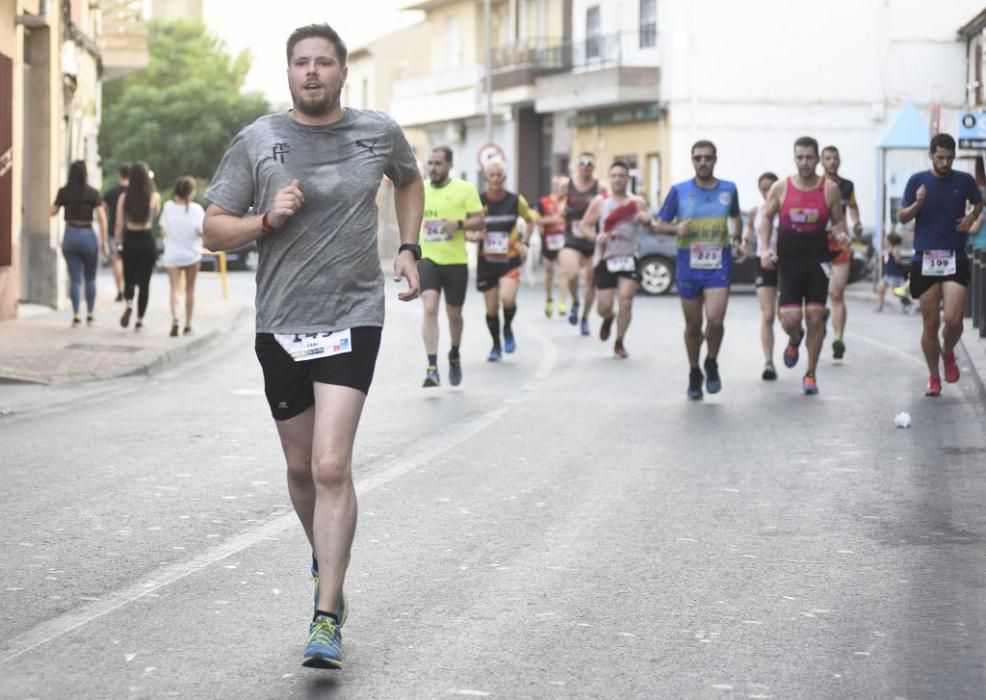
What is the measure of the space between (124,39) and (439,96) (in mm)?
20842

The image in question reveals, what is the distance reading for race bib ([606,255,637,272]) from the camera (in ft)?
63.0

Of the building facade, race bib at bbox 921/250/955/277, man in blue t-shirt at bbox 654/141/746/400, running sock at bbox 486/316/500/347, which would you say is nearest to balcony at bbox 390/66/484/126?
the building facade

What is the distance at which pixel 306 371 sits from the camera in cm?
621

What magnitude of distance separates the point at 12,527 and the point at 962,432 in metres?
6.19

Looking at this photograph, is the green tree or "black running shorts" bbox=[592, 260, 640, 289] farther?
the green tree

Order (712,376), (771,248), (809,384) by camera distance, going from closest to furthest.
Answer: (712,376) → (809,384) → (771,248)

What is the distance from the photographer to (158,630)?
6488 millimetres

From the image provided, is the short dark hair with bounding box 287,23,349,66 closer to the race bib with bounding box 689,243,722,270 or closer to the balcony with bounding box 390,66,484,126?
the race bib with bounding box 689,243,722,270

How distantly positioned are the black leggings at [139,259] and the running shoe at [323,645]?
1587cm

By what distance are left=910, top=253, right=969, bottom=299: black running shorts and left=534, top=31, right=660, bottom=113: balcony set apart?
34364 millimetres

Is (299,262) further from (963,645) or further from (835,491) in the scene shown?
(835,491)

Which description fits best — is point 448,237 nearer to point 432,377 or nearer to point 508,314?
point 432,377

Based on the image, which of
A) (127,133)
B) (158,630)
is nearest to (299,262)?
(158,630)

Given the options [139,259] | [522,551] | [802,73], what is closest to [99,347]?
[139,259]
